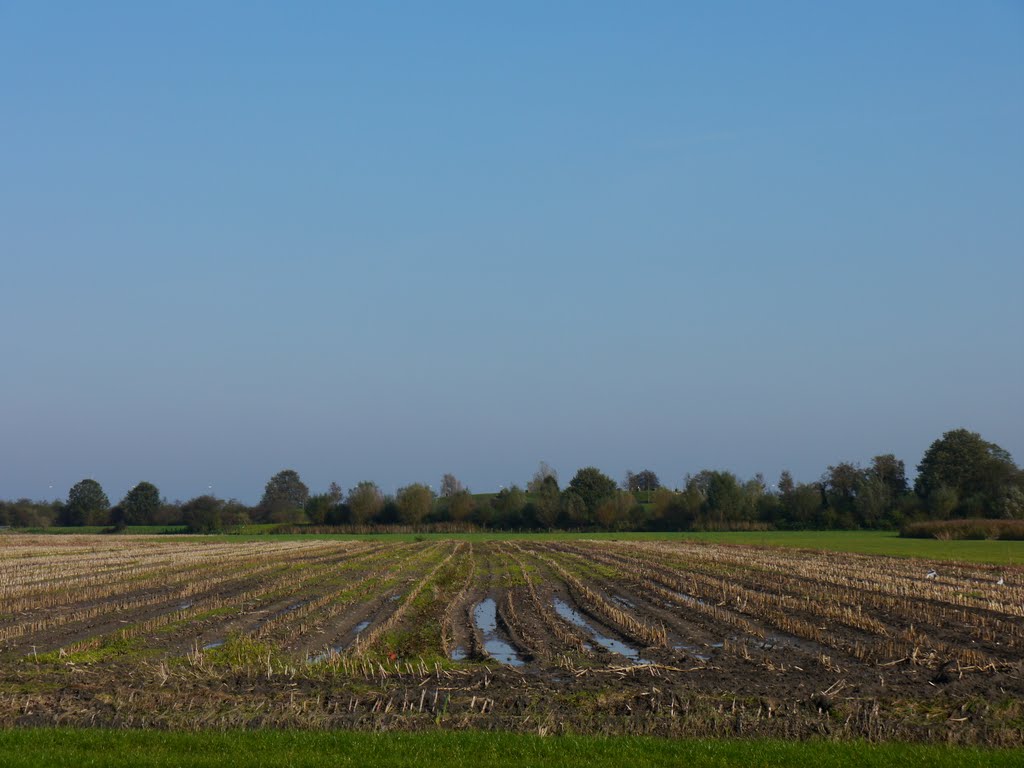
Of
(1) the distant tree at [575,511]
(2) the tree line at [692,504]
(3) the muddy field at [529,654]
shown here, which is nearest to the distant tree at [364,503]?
(2) the tree line at [692,504]

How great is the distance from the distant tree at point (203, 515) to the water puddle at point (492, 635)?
105740mm

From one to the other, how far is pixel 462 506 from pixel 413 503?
713cm

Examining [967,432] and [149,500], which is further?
[149,500]

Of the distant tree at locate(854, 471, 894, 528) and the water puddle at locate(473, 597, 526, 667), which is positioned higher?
the distant tree at locate(854, 471, 894, 528)

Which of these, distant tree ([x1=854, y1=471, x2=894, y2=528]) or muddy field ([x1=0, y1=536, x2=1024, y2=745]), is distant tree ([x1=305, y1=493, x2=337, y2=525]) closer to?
distant tree ([x1=854, y1=471, x2=894, y2=528])

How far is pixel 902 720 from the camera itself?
13.4 metres

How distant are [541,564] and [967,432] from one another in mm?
94394

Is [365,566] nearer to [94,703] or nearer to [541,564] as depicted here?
[541,564]

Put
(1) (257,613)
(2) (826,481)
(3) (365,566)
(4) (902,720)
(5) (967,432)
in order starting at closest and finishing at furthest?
1. (4) (902,720)
2. (1) (257,613)
3. (3) (365,566)
4. (5) (967,432)
5. (2) (826,481)

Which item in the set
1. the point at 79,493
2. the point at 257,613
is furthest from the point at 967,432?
the point at 79,493

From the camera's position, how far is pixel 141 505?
501 ft

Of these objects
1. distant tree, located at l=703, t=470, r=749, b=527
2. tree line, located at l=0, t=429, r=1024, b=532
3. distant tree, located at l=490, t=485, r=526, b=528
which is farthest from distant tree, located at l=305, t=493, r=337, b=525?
distant tree, located at l=703, t=470, r=749, b=527

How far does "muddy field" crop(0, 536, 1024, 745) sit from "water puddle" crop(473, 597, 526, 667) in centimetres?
11

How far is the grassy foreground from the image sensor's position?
10.9 meters
